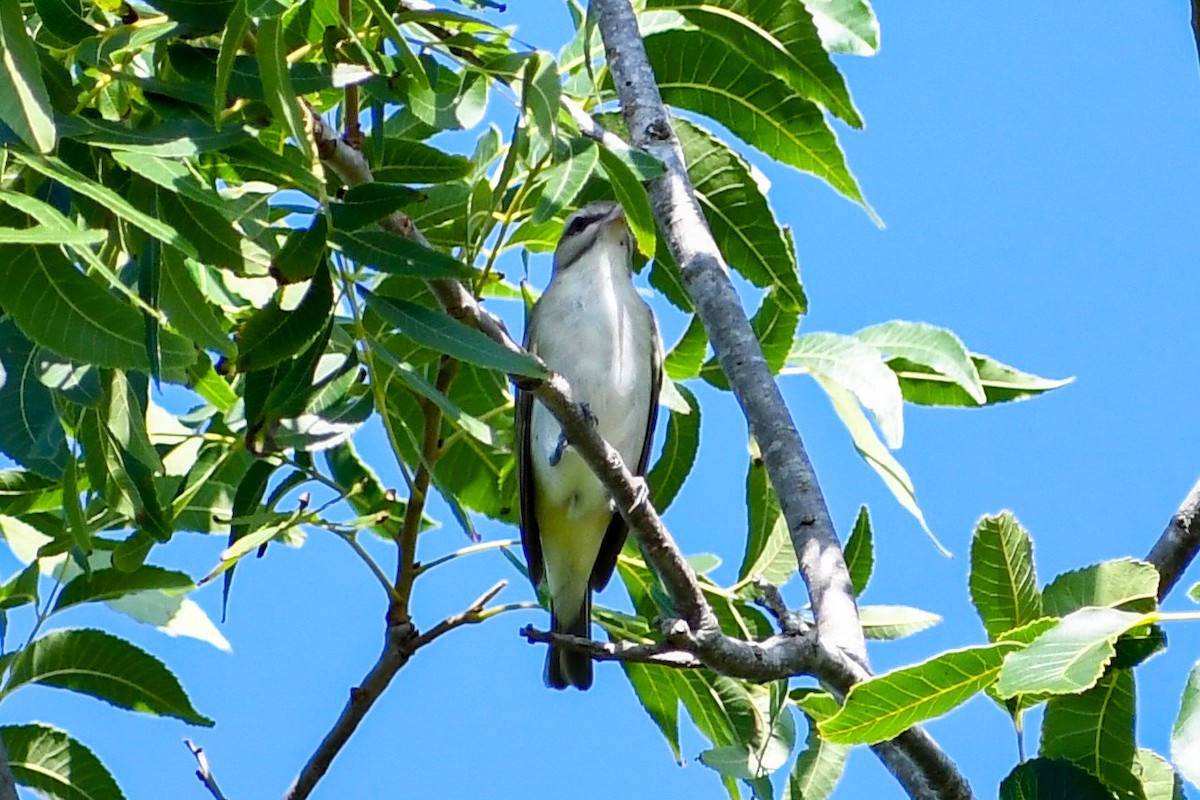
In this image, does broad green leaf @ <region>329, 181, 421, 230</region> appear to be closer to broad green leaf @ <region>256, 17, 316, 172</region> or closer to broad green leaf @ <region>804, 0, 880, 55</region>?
broad green leaf @ <region>256, 17, 316, 172</region>

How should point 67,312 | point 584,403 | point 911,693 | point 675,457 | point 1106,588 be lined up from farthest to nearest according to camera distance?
1. point 584,403
2. point 675,457
3. point 67,312
4. point 1106,588
5. point 911,693

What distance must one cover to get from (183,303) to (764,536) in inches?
54.0

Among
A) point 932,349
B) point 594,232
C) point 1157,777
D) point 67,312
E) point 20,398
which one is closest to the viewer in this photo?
point 67,312

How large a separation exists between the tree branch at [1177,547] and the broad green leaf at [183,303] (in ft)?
4.81

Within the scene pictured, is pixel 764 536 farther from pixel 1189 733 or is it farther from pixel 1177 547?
pixel 1189 733

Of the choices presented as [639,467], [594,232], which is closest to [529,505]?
[639,467]

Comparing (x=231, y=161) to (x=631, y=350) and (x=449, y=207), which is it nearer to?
(x=449, y=207)

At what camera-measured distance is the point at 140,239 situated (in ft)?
9.10

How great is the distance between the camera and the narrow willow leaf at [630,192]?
8.59 ft

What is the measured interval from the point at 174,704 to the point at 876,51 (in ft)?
6.20

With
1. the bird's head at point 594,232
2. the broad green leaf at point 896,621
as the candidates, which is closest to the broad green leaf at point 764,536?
the broad green leaf at point 896,621

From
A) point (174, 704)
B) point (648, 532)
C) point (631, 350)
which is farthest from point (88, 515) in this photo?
point (631, 350)

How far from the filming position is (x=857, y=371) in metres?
3.38

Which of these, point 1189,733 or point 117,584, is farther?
point 117,584
